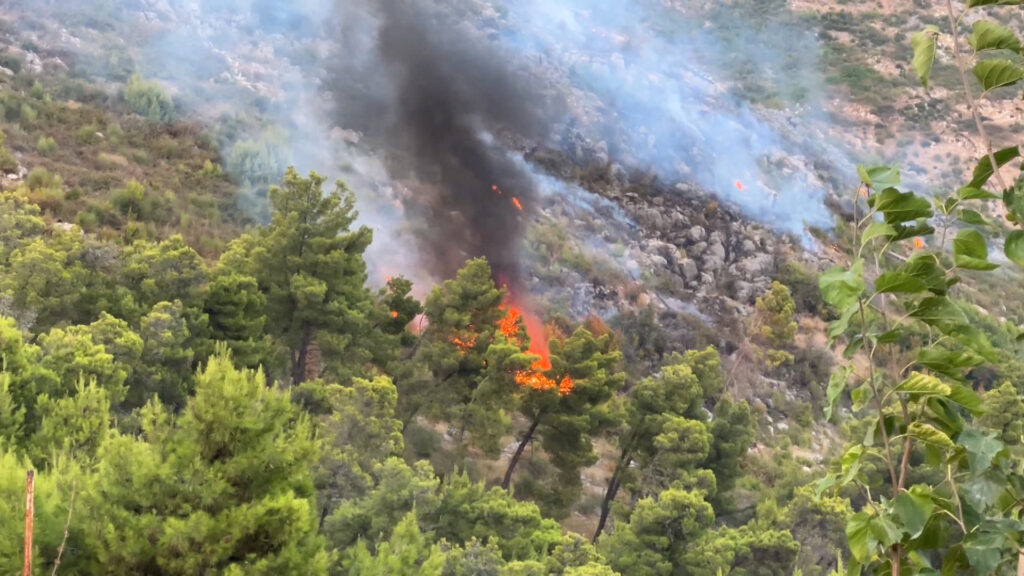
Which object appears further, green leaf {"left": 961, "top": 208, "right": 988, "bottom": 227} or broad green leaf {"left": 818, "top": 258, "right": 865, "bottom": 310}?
green leaf {"left": 961, "top": 208, "right": 988, "bottom": 227}

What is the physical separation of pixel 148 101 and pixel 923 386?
101 feet

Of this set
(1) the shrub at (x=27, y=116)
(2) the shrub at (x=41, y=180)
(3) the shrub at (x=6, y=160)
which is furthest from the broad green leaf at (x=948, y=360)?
(1) the shrub at (x=27, y=116)

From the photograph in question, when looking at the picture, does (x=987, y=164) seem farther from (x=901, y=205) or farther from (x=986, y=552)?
(x=986, y=552)

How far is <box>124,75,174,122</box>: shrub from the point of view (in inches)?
1051

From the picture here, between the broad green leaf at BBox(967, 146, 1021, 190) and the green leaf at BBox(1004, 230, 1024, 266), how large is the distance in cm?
11

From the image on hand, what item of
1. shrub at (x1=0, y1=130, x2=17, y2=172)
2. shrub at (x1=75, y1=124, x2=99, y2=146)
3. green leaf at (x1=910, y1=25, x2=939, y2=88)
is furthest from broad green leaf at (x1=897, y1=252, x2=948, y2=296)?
shrub at (x1=75, y1=124, x2=99, y2=146)

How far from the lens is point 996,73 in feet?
4.24

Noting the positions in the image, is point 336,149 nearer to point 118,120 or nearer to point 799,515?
point 118,120

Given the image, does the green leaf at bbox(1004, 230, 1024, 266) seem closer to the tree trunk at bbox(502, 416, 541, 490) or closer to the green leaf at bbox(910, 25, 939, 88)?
the green leaf at bbox(910, 25, 939, 88)

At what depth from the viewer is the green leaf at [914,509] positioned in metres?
1.23

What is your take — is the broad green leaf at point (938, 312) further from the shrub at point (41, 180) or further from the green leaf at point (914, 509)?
the shrub at point (41, 180)

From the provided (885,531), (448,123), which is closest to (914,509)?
(885,531)

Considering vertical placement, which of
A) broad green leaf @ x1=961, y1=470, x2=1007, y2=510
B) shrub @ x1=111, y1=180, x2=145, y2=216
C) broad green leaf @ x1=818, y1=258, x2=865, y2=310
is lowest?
broad green leaf @ x1=961, y1=470, x2=1007, y2=510

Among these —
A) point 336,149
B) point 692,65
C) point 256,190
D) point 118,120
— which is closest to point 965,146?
point 692,65
